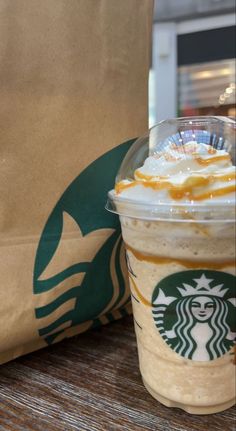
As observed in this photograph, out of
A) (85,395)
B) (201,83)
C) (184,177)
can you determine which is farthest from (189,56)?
(85,395)

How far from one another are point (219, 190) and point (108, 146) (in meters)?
0.29

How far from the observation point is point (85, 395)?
2.07ft

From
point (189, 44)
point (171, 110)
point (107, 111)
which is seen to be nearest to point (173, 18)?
point (189, 44)

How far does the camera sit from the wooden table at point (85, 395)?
1.86 feet

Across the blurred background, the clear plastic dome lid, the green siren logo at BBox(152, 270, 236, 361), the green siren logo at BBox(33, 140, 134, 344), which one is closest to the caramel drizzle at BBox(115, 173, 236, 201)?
the clear plastic dome lid

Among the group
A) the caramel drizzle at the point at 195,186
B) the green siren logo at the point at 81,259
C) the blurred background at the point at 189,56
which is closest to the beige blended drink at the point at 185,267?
the caramel drizzle at the point at 195,186

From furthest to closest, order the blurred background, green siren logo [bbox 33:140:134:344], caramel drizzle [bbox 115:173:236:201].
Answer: the blurred background
green siren logo [bbox 33:140:134:344]
caramel drizzle [bbox 115:173:236:201]

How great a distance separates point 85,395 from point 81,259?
0.23m

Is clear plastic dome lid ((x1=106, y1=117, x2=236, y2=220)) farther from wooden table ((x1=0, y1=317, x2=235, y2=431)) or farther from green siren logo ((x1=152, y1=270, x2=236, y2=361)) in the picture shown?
wooden table ((x1=0, y1=317, x2=235, y2=431))

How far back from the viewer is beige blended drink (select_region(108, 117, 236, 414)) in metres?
0.55

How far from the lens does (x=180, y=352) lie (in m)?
0.60

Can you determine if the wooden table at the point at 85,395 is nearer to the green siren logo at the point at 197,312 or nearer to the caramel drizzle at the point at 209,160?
the green siren logo at the point at 197,312

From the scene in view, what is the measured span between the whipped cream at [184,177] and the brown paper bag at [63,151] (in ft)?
0.40

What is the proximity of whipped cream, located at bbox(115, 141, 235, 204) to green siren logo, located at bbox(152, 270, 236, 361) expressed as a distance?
0.36 feet
